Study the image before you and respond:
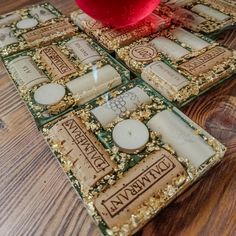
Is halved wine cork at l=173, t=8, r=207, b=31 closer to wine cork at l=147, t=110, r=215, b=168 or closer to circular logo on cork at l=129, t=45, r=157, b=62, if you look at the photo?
circular logo on cork at l=129, t=45, r=157, b=62

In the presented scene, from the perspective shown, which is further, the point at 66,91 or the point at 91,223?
the point at 66,91

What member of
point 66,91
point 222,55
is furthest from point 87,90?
point 222,55

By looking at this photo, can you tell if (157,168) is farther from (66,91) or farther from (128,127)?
(66,91)

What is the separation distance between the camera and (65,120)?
41cm

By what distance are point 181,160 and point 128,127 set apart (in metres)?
0.09

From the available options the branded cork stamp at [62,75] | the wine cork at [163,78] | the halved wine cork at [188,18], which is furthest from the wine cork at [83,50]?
the halved wine cork at [188,18]

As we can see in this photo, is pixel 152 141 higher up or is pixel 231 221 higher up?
pixel 152 141

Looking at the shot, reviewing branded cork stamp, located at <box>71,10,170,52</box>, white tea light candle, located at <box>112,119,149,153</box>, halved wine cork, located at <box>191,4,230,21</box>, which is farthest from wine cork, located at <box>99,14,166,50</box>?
white tea light candle, located at <box>112,119,149,153</box>

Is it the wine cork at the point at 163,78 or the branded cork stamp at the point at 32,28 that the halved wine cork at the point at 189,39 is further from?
the branded cork stamp at the point at 32,28

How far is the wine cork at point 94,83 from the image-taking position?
0.46 metres

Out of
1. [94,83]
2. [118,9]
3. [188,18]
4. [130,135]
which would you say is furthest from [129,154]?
[188,18]

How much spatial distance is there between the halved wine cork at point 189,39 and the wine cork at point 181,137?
19 cm

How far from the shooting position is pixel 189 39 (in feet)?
1.81

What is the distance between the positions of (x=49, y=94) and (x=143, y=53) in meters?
0.19
